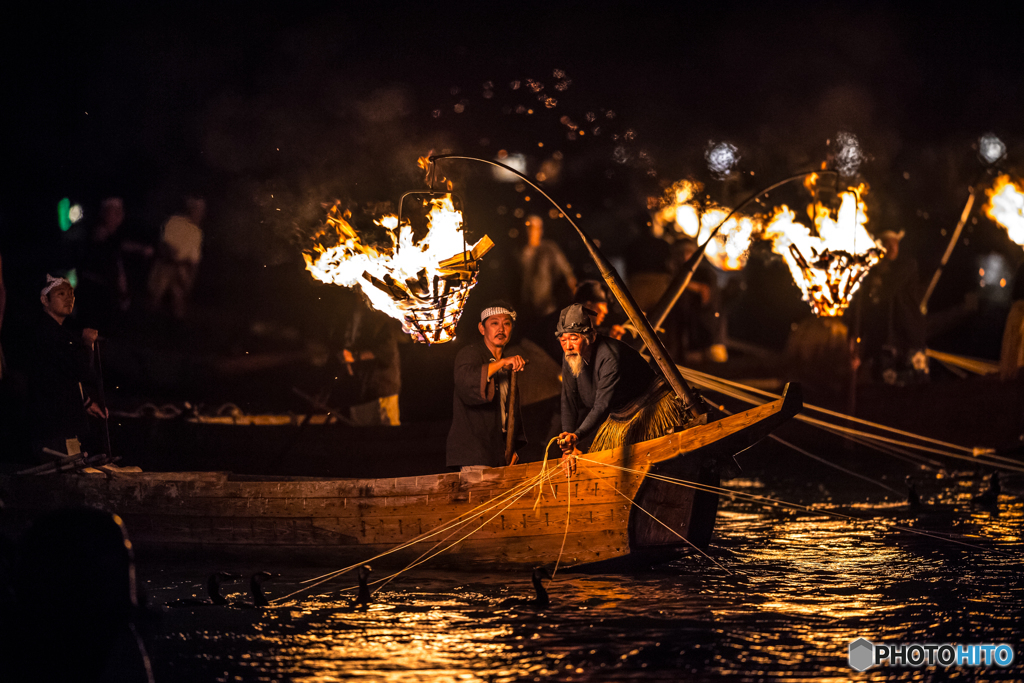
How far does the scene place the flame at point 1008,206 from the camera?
13.5 metres

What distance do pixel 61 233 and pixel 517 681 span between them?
11079 millimetres

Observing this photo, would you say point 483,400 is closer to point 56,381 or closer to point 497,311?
point 497,311

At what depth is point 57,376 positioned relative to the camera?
7930 millimetres

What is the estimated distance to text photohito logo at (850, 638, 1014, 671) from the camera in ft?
16.8

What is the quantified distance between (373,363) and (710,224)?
9447mm

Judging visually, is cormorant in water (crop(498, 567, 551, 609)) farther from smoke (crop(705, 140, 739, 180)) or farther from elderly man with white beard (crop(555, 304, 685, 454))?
smoke (crop(705, 140, 739, 180))

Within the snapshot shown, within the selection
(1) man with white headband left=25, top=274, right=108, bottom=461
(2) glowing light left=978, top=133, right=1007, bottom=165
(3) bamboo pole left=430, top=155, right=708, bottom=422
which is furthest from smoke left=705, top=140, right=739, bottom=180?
(1) man with white headband left=25, top=274, right=108, bottom=461

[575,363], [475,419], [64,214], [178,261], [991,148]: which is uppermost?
[991,148]

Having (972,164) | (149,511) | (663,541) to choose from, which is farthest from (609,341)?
(972,164)

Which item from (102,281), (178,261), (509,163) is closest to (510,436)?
(102,281)

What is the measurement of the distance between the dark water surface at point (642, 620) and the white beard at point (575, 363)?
1.44 m

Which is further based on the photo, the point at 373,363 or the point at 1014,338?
the point at 1014,338

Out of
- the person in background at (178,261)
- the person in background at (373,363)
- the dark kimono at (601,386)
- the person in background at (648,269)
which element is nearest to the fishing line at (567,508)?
the dark kimono at (601,386)

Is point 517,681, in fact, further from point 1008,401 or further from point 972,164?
point 972,164
